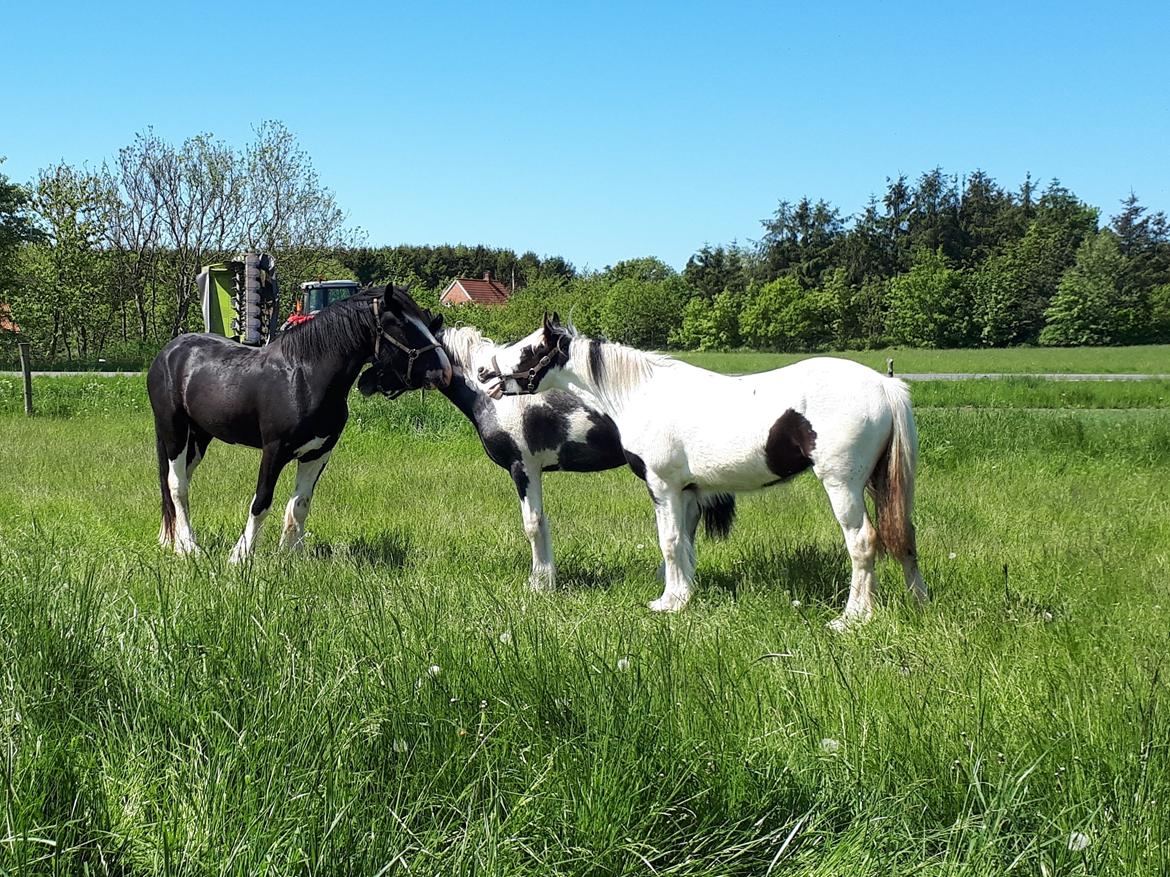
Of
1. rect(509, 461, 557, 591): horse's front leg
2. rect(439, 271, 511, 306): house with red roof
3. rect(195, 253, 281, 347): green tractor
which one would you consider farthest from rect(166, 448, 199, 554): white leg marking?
rect(439, 271, 511, 306): house with red roof

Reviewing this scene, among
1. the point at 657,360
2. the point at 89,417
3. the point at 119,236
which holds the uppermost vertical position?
the point at 119,236

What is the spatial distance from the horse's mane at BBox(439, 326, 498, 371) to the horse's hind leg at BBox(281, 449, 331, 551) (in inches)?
45.0

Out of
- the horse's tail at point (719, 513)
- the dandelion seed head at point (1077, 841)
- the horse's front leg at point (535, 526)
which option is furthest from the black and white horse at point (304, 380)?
the dandelion seed head at point (1077, 841)

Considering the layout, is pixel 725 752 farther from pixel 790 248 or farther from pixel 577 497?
pixel 790 248

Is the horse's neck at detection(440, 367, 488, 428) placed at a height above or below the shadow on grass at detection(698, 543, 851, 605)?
above

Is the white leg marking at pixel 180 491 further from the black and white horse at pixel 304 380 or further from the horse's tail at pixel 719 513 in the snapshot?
the horse's tail at pixel 719 513

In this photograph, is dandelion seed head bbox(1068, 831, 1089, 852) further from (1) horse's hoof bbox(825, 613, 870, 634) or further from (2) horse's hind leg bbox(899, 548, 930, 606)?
(2) horse's hind leg bbox(899, 548, 930, 606)

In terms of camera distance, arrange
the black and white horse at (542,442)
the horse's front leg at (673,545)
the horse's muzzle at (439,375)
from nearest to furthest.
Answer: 1. the horse's front leg at (673,545)
2. the black and white horse at (542,442)
3. the horse's muzzle at (439,375)

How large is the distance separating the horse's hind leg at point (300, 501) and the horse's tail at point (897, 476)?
151 inches

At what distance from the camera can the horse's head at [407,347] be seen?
6.50 m

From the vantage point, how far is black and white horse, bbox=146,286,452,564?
6.49 meters

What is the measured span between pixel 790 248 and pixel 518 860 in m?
69.4

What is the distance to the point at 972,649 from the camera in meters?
4.36

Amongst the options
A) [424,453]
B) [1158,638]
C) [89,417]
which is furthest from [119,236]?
[1158,638]
